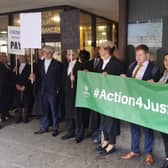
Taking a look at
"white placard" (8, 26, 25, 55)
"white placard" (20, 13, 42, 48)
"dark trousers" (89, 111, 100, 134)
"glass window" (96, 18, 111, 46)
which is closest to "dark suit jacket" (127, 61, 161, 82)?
"dark trousers" (89, 111, 100, 134)

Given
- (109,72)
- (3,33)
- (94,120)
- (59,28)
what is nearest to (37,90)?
(94,120)

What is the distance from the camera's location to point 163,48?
205 inches

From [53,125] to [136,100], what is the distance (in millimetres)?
2095

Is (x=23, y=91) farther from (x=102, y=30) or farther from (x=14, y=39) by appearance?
(x=102, y=30)

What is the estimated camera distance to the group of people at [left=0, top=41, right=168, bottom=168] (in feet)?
14.3

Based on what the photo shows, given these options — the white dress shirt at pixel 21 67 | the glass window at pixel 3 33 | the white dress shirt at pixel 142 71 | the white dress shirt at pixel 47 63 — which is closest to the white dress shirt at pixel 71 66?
the white dress shirt at pixel 47 63

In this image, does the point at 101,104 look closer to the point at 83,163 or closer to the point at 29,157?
the point at 83,163

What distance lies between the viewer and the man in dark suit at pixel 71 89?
5297 mm

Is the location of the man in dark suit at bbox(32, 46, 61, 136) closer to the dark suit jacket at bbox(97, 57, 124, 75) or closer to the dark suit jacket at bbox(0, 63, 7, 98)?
the dark suit jacket at bbox(0, 63, 7, 98)

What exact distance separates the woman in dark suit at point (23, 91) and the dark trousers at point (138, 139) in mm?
2796

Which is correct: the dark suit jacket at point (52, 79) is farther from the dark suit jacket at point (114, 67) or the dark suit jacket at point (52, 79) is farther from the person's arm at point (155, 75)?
the person's arm at point (155, 75)

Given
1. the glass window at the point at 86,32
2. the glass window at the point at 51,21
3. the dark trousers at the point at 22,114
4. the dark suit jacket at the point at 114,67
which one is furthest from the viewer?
the glass window at the point at 86,32

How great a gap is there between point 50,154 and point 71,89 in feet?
3.79

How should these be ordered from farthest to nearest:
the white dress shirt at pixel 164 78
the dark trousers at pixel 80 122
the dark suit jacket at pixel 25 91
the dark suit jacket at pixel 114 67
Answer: the dark suit jacket at pixel 25 91, the dark trousers at pixel 80 122, the dark suit jacket at pixel 114 67, the white dress shirt at pixel 164 78
